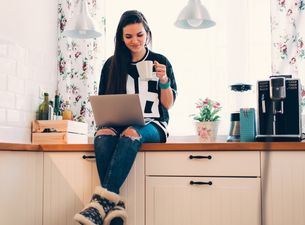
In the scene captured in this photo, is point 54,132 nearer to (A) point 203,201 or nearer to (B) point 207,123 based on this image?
(B) point 207,123

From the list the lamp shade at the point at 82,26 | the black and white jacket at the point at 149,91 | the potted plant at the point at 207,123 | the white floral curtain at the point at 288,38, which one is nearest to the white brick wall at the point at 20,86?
the lamp shade at the point at 82,26

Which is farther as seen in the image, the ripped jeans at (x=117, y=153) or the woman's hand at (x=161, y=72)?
the woman's hand at (x=161, y=72)

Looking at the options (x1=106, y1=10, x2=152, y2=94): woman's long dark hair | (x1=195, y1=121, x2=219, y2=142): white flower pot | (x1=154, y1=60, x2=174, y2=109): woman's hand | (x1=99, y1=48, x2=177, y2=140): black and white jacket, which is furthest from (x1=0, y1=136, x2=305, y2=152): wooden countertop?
(x1=195, y1=121, x2=219, y2=142): white flower pot

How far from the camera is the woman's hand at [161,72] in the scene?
7.76ft

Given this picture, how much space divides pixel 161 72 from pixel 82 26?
793 mm

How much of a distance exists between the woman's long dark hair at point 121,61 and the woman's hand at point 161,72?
24 centimetres

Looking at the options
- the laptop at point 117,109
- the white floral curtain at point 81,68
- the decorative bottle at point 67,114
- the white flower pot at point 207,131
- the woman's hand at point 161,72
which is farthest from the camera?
the white floral curtain at point 81,68

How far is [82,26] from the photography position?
114 inches

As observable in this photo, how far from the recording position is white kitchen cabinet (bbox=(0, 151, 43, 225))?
2.20 meters

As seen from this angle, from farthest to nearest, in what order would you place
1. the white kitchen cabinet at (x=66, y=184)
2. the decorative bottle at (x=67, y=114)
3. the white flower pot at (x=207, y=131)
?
the decorative bottle at (x=67, y=114)
the white flower pot at (x=207, y=131)
the white kitchen cabinet at (x=66, y=184)

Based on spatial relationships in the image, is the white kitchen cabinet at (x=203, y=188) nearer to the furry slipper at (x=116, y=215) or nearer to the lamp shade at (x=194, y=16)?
the furry slipper at (x=116, y=215)

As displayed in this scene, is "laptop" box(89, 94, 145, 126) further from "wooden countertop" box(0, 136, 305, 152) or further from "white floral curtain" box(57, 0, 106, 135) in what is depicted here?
"white floral curtain" box(57, 0, 106, 135)

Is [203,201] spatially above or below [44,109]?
below

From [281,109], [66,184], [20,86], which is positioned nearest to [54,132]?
[20,86]
